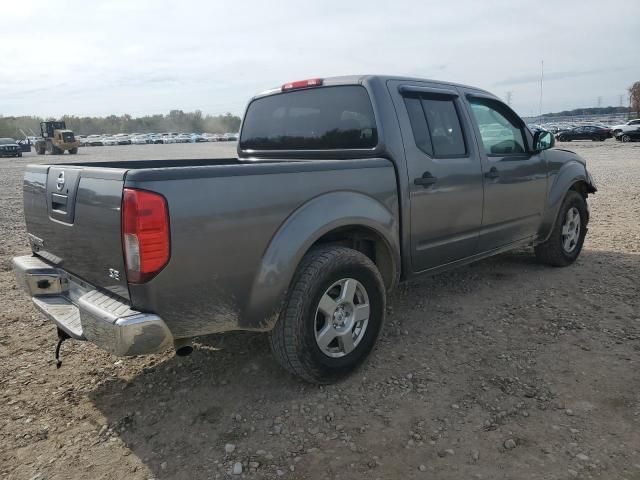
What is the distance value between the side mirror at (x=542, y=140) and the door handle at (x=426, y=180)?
1747mm

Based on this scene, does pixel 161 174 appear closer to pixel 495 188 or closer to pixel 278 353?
pixel 278 353

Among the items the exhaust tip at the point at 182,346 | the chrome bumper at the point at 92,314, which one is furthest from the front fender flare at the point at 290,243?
the chrome bumper at the point at 92,314

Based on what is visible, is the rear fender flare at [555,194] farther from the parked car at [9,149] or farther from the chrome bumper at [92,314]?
the parked car at [9,149]

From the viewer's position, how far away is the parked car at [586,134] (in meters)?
35.0

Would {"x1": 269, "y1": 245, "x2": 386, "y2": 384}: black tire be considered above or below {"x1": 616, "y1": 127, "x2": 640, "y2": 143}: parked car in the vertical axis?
below

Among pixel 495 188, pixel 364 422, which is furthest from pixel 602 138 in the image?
pixel 364 422

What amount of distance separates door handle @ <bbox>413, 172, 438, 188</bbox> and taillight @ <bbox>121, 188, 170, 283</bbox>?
1868mm

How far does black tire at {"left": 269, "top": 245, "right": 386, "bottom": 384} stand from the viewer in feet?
9.36

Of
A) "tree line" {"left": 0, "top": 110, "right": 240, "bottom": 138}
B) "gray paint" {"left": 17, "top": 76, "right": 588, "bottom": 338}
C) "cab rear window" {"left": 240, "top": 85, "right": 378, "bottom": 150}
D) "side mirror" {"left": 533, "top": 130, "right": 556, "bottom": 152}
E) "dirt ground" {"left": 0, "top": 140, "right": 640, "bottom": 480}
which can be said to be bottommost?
"dirt ground" {"left": 0, "top": 140, "right": 640, "bottom": 480}

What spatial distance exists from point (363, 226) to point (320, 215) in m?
0.42

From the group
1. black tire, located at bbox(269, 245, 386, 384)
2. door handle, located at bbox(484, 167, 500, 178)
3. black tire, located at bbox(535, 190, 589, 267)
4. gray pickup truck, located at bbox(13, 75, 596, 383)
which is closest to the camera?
gray pickup truck, located at bbox(13, 75, 596, 383)

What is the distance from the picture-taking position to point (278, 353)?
115 inches

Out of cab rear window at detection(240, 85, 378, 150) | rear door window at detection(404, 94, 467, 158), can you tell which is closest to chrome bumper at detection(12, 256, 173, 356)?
cab rear window at detection(240, 85, 378, 150)

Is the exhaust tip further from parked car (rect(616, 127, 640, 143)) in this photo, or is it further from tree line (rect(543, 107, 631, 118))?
tree line (rect(543, 107, 631, 118))
